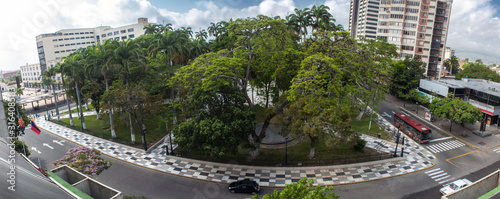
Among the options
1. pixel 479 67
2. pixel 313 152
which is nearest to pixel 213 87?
pixel 313 152

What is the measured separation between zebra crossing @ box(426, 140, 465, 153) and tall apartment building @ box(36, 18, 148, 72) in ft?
260

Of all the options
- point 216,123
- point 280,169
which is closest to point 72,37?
point 216,123

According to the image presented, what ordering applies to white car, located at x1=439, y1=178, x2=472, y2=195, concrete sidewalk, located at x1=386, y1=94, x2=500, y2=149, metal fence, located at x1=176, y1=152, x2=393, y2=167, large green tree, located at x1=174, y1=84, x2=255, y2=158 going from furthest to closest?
concrete sidewalk, located at x1=386, y1=94, x2=500, y2=149
metal fence, located at x1=176, y1=152, x2=393, y2=167
large green tree, located at x1=174, y1=84, x2=255, y2=158
white car, located at x1=439, y1=178, x2=472, y2=195

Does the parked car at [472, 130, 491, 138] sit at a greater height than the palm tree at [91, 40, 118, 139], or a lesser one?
lesser

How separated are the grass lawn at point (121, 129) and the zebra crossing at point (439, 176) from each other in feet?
88.6

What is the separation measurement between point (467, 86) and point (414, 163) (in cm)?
2424

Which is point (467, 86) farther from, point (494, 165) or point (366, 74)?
point (366, 74)

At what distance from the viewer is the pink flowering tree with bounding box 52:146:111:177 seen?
17.8m

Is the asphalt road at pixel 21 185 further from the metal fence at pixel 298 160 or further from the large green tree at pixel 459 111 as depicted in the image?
the large green tree at pixel 459 111

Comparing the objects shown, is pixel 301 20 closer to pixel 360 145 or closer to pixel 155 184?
pixel 360 145

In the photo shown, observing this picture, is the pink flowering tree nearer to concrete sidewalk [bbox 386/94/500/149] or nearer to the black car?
the black car

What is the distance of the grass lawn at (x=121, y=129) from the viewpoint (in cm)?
3016

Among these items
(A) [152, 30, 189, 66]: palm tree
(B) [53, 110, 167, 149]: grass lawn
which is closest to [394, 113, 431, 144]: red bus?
(A) [152, 30, 189, 66]: palm tree

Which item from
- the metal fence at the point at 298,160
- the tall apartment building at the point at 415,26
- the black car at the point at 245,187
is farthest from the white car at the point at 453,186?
the tall apartment building at the point at 415,26
